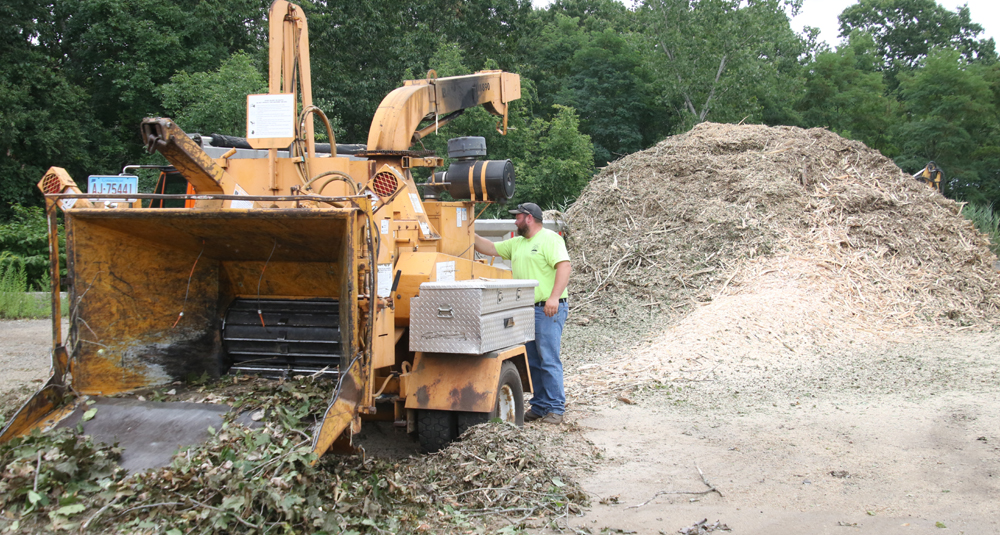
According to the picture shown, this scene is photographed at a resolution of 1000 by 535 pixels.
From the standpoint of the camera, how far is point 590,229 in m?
12.3

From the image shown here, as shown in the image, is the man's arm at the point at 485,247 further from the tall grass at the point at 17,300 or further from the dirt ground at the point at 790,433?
the tall grass at the point at 17,300

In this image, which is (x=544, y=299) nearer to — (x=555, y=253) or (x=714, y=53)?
(x=555, y=253)

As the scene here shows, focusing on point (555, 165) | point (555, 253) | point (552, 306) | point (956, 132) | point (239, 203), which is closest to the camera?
point (239, 203)

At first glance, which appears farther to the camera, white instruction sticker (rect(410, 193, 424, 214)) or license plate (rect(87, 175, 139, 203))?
license plate (rect(87, 175, 139, 203))

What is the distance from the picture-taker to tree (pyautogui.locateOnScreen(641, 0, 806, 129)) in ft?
79.8

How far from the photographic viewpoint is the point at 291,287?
509 cm

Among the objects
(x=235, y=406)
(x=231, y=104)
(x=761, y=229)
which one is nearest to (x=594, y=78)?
(x=231, y=104)

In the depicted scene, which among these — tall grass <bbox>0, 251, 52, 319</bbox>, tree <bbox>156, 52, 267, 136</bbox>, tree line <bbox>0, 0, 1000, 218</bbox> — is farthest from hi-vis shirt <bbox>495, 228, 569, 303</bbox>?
tree line <bbox>0, 0, 1000, 218</bbox>

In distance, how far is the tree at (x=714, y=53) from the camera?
24.3 meters

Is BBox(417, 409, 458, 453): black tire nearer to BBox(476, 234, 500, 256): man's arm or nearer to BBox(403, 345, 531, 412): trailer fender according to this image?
BBox(403, 345, 531, 412): trailer fender

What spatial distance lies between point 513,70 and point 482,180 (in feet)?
71.4

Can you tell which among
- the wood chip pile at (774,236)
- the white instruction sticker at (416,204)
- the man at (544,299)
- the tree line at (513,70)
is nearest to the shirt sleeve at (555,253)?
the man at (544,299)

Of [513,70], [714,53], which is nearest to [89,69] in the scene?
[513,70]

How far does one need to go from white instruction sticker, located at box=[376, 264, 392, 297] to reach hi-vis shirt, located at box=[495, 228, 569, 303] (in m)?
1.96
